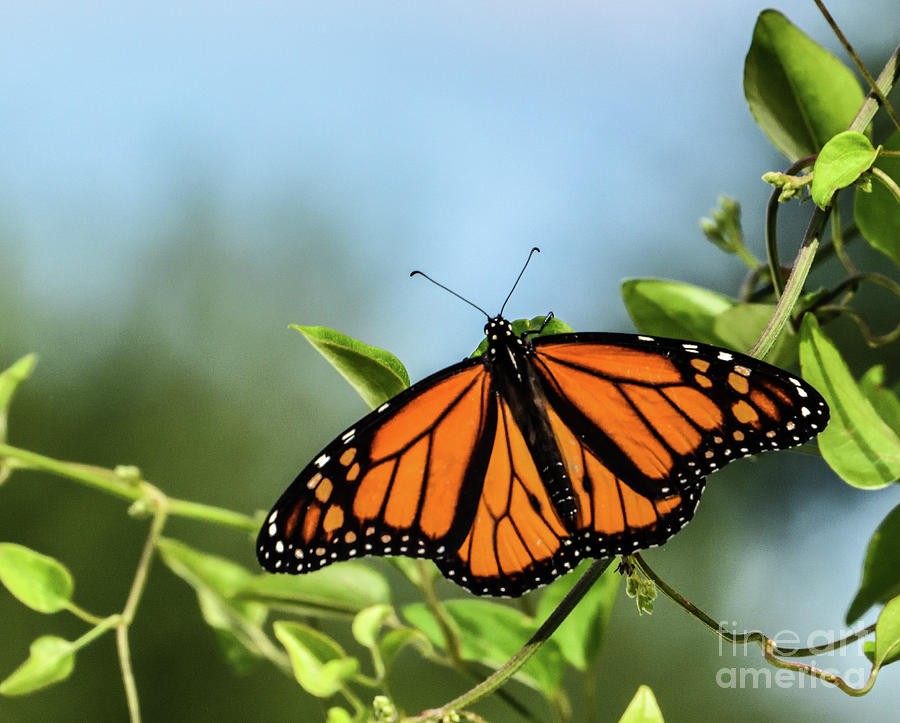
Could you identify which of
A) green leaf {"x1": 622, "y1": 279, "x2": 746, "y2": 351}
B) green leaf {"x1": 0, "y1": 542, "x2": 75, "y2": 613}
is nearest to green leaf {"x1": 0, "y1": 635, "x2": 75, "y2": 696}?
green leaf {"x1": 0, "y1": 542, "x2": 75, "y2": 613}

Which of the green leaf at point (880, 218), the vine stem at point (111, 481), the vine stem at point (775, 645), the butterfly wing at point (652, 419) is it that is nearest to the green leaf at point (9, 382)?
the vine stem at point (111, 481)

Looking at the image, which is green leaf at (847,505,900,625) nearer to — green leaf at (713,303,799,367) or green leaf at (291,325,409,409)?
green leaf at (713,303,799,367)

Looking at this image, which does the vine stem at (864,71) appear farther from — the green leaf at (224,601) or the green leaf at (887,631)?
the green leaf at (224,601)

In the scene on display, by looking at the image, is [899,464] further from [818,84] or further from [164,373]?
[164,373]

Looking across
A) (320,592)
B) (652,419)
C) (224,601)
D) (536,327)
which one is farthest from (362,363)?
(224,601)

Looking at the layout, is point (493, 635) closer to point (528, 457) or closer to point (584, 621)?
point (584, 621)
